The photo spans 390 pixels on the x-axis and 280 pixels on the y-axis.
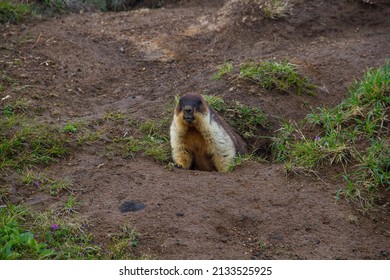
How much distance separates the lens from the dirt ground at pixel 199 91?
195 inches

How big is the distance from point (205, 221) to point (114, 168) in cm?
133

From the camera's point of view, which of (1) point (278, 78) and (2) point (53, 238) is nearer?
(2) point (53, 238)

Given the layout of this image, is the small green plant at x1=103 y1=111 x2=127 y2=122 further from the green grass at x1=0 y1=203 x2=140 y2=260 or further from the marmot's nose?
the green grass at x1=0 y1=203 x2=140 y2=260

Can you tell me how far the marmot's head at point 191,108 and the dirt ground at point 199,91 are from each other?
558 millimetres

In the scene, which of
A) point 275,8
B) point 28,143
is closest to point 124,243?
point 28,143

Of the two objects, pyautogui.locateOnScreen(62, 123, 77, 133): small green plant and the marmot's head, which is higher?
the marmot's head

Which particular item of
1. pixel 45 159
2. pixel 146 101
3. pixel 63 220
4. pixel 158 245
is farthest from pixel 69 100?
pixel 158 245

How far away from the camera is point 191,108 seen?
6375 mm

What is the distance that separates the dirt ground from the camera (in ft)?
16.3

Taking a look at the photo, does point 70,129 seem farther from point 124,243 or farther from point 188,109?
point 124,243

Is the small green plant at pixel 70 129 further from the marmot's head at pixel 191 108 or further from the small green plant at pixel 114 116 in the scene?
the marmot's head at pixel 191 108

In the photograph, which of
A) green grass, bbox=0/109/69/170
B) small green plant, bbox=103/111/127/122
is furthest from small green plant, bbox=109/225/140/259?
small green plant, bbox=103/111/127/122

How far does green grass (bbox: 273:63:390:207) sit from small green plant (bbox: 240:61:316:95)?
0.51 m

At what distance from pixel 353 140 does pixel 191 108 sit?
163 cm
